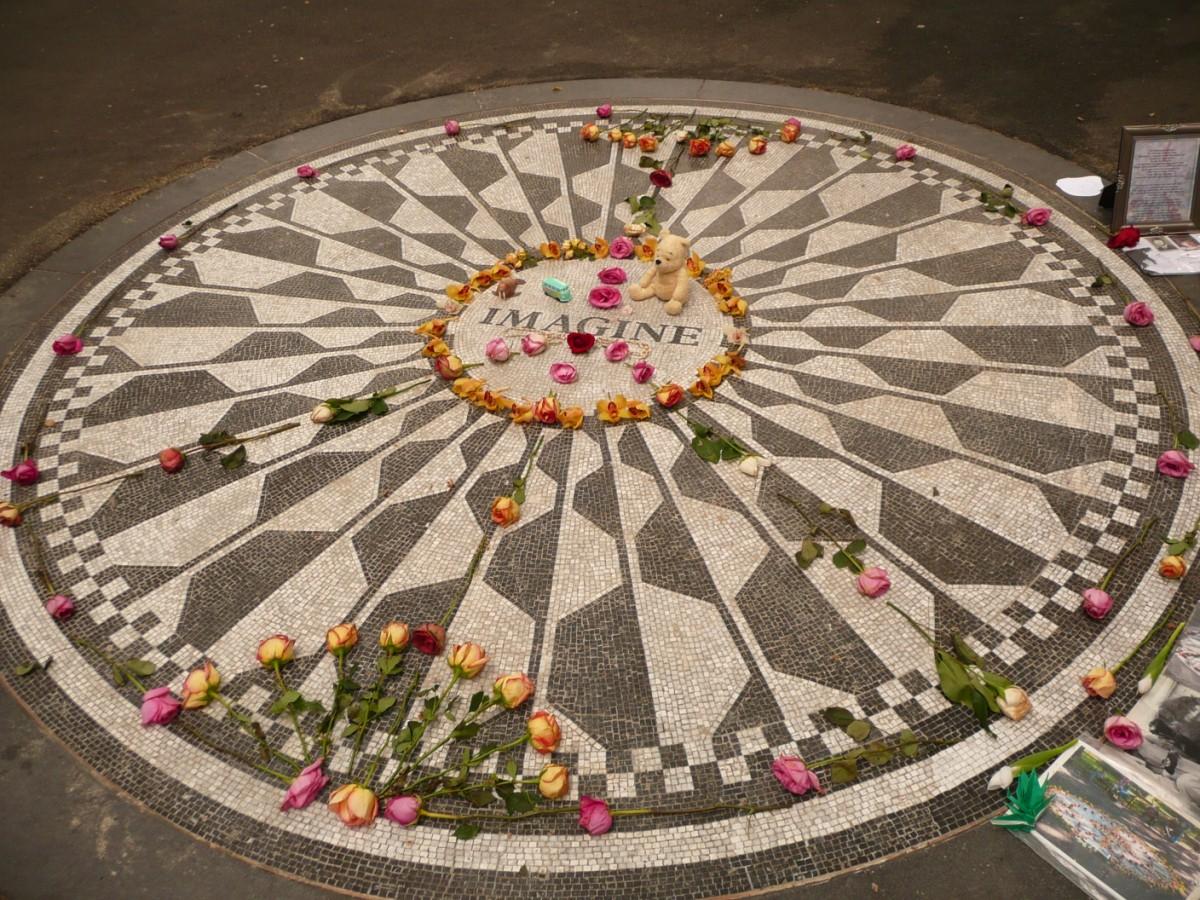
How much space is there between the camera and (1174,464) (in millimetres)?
5156

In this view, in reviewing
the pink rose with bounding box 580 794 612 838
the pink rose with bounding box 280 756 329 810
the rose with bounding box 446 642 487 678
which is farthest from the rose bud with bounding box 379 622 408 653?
the pink rose with bounding box 580 794 612 838

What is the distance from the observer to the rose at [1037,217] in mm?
7246

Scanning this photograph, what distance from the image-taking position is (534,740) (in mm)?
4008

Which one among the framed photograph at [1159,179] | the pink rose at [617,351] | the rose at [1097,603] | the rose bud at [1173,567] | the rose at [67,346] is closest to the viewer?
the rose at [1097,603]

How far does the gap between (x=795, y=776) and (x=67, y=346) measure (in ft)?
20.8

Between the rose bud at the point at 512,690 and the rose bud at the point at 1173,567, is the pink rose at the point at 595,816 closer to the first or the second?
the rose bud at the point at 512,690

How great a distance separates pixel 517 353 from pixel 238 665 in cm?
300

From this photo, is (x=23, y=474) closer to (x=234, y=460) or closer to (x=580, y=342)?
(x=234, y=460)

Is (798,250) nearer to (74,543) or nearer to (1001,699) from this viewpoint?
(1001,699)

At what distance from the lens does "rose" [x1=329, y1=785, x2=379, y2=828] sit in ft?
12.5

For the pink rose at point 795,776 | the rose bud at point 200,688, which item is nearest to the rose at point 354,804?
the rose bud at point 200,688

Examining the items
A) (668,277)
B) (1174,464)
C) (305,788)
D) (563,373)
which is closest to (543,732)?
(305,788)

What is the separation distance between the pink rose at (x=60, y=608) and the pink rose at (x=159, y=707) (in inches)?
37.9

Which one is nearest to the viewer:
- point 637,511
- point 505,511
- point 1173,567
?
point 1173,567
